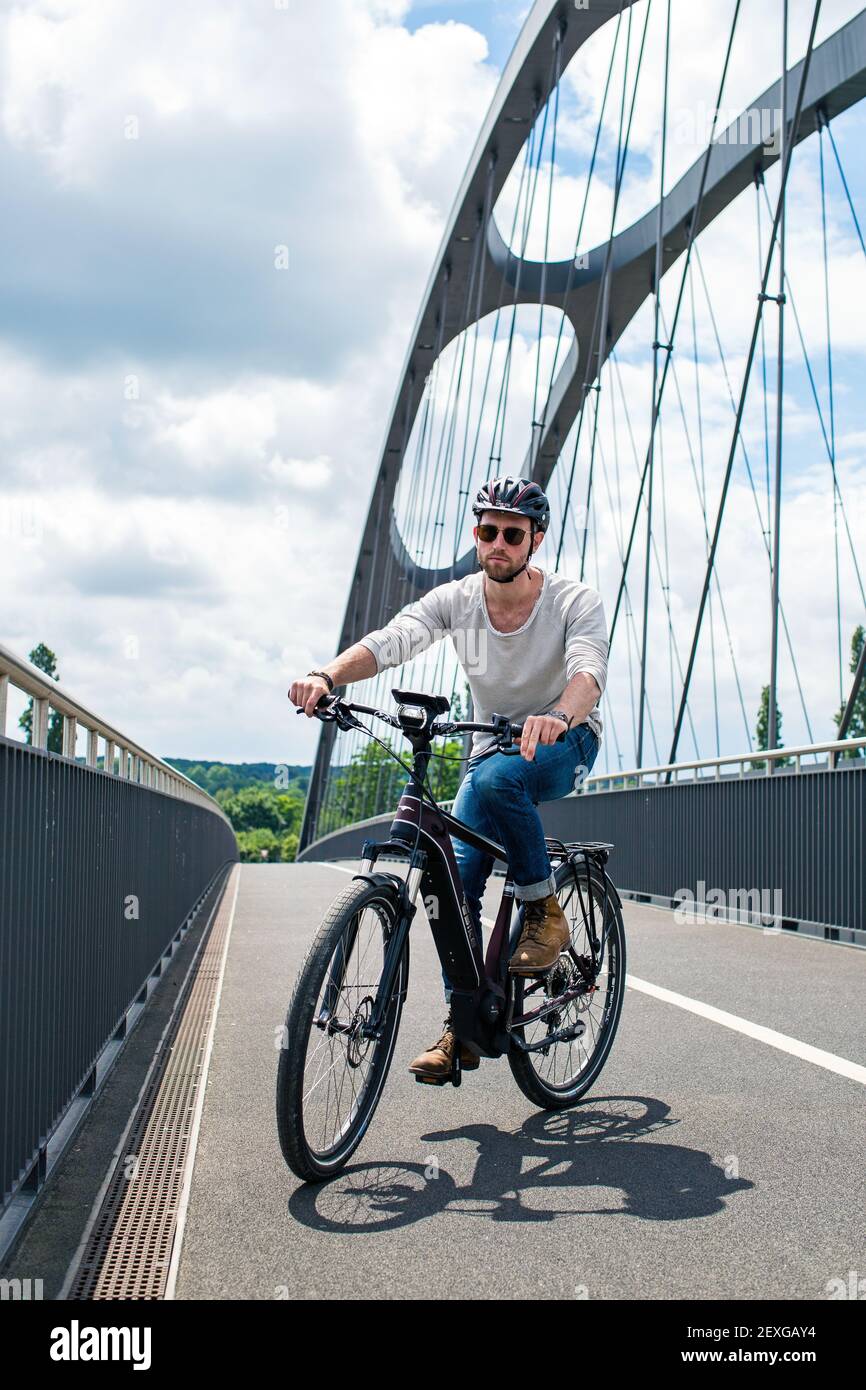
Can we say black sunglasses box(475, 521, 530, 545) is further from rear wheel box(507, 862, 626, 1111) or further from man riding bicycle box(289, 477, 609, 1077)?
rear wheel box(507, 862, 626, 1111)

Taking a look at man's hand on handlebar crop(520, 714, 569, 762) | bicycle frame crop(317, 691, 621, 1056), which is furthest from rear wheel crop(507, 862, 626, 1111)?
man's hand on handlebar crop(520, 714, 569, 762)

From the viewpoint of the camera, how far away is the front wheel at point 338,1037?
290cm

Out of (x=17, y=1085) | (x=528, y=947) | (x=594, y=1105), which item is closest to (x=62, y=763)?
(x=17, y=1085)

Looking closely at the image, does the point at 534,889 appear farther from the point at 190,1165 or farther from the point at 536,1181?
the point at 190,1165

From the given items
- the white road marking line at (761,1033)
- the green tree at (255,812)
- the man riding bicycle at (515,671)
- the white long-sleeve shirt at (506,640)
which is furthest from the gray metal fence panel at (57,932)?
the green tree at (255,812)

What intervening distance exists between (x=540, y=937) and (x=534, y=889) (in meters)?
Result: 0.13

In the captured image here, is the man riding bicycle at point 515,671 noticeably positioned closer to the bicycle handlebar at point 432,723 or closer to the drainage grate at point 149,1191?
the bicycle handlebar at point 432,723

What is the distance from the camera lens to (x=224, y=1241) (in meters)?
2.68

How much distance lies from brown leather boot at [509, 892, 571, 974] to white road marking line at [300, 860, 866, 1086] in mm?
1025

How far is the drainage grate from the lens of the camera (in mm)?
2490
